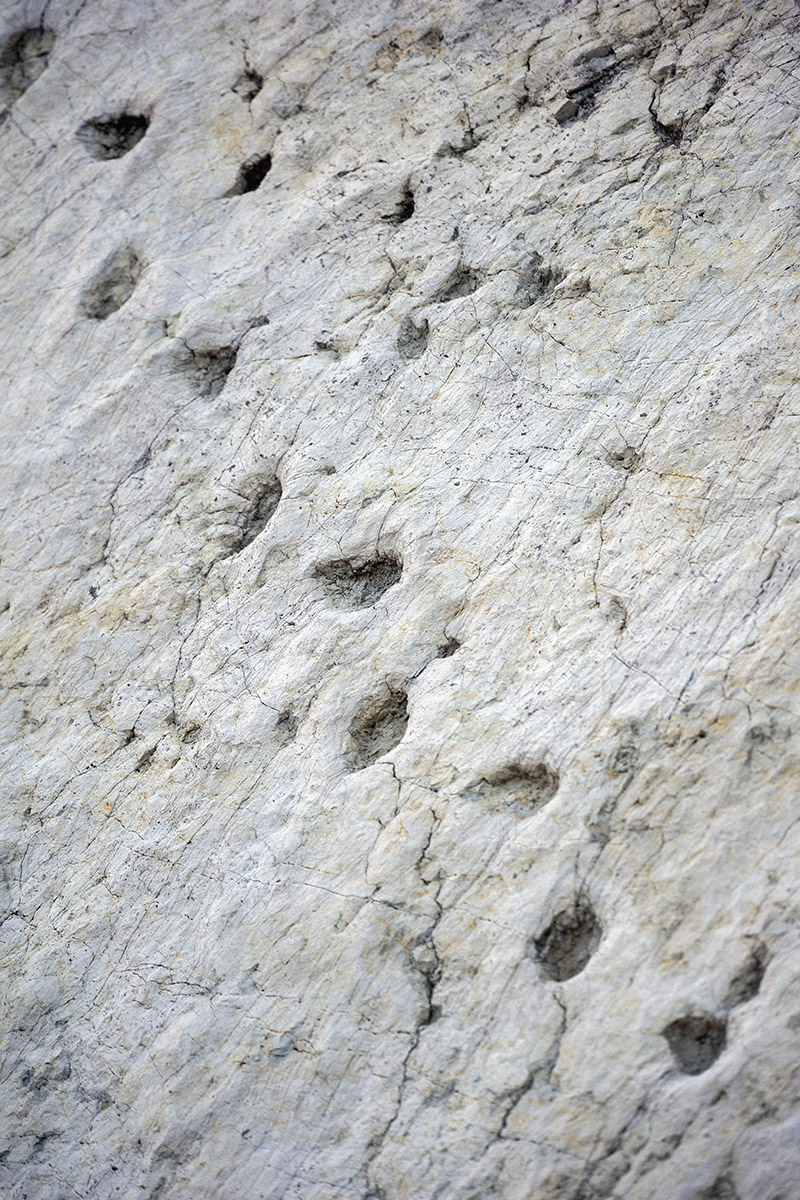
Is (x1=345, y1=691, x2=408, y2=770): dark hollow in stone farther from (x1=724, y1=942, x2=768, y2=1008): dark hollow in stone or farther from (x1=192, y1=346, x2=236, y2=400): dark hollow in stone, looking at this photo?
(x1=192, y1=346, x2=236, y2=400): dark hollow in stone

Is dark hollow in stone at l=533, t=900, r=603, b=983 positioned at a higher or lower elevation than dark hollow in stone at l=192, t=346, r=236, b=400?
lower

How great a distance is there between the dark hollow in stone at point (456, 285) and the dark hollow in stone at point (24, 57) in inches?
116

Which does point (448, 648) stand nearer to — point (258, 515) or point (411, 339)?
point (258, 515)

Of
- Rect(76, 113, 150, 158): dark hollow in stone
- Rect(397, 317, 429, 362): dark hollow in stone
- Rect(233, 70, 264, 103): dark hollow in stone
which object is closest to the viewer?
Rect(397, 317, 429, 362): dark hollow in stone

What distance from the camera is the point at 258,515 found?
3.48m

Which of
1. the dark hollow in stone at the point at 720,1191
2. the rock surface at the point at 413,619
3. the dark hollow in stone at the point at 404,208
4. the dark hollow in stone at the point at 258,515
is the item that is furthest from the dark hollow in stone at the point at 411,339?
the dark hollow in stone at the point at 720,1191

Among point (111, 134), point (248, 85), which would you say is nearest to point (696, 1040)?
point (248, 85)

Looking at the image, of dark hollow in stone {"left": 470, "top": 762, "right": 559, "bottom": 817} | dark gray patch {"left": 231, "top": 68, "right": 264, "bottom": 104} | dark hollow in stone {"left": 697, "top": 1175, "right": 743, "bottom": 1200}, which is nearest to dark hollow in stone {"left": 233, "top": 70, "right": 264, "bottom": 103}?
dark gray patch {"left": 231, "top": 68, "right": 264, "bottom": 104}

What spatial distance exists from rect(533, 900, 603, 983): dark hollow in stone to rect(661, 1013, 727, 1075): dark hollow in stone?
293 millimetres

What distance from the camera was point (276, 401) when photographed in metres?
3.55

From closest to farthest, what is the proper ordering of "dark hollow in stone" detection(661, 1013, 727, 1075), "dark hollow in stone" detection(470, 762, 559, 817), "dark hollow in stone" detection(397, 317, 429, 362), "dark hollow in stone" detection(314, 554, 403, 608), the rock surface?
"dark hollow in stone" detection(661, 1013, 727, 1075) → the rock surface → "dark hollow in stone" detection(470, 762, 559, 817) → "dark hollow in stone" detection(314, 554, 403, 608) → "dark hollow in stone" detection(397, 317, 429, 362)

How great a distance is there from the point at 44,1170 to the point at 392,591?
225 centimetres

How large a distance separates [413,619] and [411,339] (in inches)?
49.8

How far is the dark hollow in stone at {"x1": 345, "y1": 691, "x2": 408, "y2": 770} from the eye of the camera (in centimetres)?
288
